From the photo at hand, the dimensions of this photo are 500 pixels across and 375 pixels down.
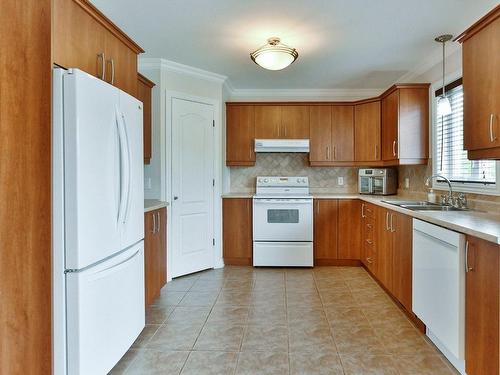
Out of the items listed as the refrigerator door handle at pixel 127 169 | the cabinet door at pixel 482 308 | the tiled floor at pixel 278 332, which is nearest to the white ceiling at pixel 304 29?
the refrigerator door handle at pixel 127 169

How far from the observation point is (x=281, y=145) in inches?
176

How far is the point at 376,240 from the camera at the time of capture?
3.58 metres

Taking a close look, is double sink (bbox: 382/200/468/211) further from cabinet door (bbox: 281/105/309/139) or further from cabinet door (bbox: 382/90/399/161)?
cabinet door (bbox: 281/105/309/139)

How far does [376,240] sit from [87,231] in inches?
116

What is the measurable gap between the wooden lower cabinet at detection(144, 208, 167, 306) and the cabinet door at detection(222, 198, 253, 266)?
46.4 inches

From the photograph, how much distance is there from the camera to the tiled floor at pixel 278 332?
207 centimetres

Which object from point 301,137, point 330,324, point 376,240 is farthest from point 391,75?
point 330,324

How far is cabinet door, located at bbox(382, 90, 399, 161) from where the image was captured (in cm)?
376

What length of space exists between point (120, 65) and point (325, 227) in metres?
3.08


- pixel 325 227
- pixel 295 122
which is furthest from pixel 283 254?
pixel 295 122

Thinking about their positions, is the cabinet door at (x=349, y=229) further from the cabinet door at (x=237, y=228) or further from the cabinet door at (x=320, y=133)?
the cabinet door at (x=237, y=228)

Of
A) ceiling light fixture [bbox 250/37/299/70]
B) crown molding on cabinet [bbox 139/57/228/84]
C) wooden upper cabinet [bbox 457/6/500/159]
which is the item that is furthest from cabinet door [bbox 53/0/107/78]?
wooden upper cabinet [bbox 457/6/500/159]

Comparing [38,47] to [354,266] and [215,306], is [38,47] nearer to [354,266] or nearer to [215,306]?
[215,306]

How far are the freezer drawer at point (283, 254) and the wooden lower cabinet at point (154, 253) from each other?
138 centimetres
